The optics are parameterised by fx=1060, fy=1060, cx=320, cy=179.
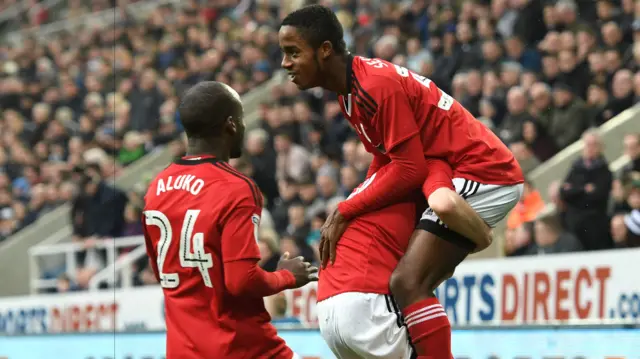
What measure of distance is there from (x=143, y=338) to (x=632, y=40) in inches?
182

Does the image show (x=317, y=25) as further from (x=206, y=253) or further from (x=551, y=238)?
(x=551, y=238)

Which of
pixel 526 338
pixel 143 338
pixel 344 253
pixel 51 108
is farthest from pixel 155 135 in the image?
pixel 344 253

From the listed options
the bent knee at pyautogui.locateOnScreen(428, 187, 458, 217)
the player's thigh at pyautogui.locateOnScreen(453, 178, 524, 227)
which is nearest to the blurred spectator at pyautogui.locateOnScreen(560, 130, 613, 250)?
the player's thigh at pyautogui.locateOnScreen(453, 178, 524, 227)

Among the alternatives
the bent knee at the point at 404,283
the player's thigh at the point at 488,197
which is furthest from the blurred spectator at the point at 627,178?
the bent knee at the point at 404,283

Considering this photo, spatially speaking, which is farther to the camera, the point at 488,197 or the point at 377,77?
the point at 488,197

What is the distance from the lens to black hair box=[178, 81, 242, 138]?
4.07 meters

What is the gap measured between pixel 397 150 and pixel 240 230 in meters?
0.64

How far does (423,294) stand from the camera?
3.91 m

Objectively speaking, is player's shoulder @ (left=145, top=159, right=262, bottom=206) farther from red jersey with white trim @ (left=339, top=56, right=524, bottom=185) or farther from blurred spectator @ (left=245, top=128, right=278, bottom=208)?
blurred spectator @ (left=245, top=128, right=278, bottom=208)

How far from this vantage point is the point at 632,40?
8617 millimetres

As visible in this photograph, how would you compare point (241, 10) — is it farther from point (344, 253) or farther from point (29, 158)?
point (344, 253)

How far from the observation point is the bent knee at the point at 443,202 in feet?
12.4

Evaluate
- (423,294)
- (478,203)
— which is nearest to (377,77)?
(478,203)

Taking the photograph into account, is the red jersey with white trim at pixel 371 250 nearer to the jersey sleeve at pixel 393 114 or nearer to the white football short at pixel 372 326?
the white football short at pixel 372 326
